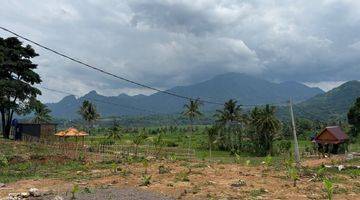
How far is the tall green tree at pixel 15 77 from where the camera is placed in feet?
185

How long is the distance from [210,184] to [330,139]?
4312cm

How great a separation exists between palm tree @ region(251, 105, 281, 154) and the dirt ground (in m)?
58.5

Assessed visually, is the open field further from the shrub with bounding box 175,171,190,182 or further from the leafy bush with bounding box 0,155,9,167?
the leafy bush with bounding box 0,155,9,167

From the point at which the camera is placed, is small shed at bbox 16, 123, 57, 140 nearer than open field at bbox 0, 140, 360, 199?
→ No

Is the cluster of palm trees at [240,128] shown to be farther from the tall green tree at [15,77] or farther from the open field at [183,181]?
the open field at [183,181]

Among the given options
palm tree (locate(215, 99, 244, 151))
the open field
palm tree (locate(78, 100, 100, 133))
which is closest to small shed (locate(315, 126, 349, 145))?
the open field

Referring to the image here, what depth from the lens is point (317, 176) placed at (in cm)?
2759

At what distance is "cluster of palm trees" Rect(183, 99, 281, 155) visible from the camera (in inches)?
3482

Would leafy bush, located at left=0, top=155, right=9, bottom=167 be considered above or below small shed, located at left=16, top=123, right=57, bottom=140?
below

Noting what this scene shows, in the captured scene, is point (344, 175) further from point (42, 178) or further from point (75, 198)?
point (42, 178)

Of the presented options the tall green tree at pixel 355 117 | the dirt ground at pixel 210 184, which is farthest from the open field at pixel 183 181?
the tall green tree at pixel 355 117

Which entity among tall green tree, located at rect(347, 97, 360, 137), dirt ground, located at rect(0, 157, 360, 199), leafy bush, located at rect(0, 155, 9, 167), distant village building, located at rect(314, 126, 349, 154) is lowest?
dirt ground, located at rect(0, 157, 360, 199)

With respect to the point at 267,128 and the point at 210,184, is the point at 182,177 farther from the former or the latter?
the point at 267,128

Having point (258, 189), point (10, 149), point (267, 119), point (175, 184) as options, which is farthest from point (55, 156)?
point (267, 119)
